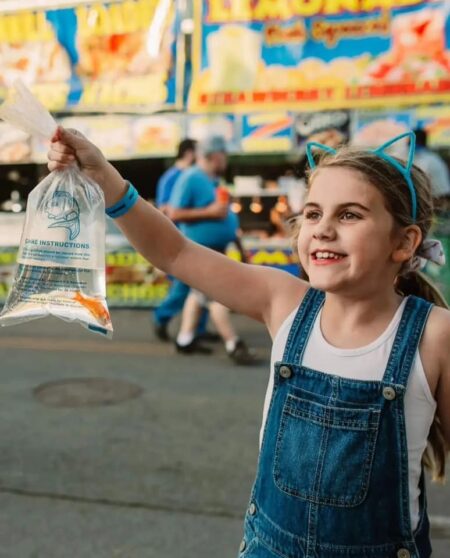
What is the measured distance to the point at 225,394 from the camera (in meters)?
5.15

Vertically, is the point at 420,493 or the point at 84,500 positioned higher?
the point at 420,493

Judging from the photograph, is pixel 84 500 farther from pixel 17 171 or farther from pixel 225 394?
pixel 17 171

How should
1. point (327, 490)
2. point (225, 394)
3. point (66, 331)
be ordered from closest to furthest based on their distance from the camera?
1. point (327, 490)
2. point (225, 394)
3. point (66, 331)

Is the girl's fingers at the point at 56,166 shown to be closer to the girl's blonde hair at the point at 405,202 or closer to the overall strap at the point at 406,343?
the girl's blonde hair at the point at 405,202

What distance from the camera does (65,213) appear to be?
183 cm

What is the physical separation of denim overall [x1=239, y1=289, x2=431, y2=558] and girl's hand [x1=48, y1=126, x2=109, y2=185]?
768 mm

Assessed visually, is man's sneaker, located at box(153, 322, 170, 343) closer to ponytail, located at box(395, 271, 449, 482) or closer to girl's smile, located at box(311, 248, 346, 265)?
ponytail, located at box(395, 271, 449, 482)

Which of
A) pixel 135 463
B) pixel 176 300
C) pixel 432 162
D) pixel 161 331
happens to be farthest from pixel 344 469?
pixel 432 162

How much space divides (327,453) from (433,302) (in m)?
0.59

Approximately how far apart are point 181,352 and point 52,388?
151cm

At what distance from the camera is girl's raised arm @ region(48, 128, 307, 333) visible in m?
1.88

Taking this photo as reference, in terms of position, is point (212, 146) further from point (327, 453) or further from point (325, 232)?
point (327, 453)

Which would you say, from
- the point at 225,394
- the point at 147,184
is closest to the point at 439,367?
the point at 225,394

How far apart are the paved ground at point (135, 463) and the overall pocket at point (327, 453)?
1447 millimetres
